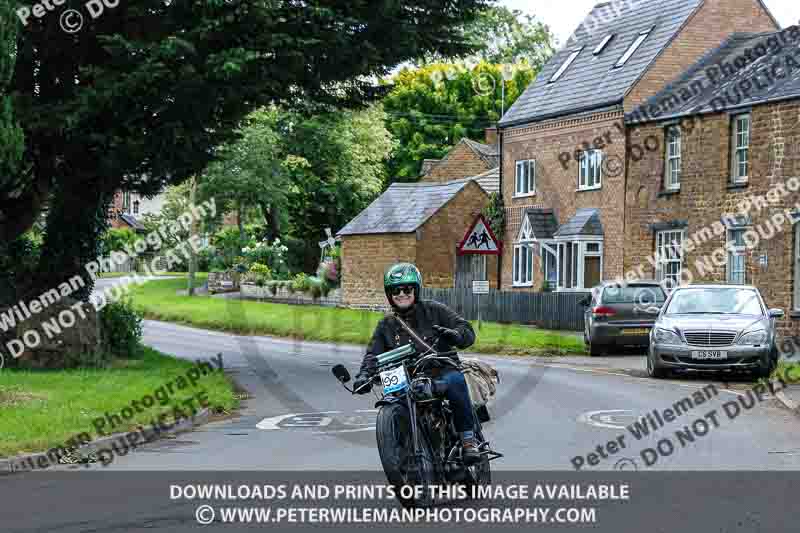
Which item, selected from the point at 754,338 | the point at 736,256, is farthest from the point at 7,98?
the point at 736,256

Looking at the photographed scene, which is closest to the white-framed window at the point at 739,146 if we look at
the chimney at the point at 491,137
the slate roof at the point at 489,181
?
the slate roof at the point at 489,181

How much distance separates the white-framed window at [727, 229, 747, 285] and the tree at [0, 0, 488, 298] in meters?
14.5

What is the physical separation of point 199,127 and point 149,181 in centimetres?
293

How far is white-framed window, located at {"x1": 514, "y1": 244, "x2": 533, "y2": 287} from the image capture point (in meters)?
49.0

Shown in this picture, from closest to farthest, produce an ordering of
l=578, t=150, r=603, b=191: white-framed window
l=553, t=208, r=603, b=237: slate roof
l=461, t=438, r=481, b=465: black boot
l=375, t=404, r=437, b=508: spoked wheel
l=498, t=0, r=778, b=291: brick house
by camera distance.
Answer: l=375, t=404, r=437, b=508: spoked wheel, l=461, t=438, r=481, b=465: black boot, l=498, t=0, r=778, b=291: brick house, l=553, t=208, r=603, b=237: slate roof, l=578, t=150, r=603, b=191: white-framed window

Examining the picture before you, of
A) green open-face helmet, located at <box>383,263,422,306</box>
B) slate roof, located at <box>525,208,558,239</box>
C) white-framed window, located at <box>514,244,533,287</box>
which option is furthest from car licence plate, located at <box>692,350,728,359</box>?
white-framed window, located at <box>514,244,533,287</box>

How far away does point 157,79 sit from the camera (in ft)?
67.2

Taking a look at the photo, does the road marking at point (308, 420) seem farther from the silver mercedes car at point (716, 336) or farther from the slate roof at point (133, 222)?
the slate roof at point (133, 222)

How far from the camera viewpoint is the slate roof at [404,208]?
5366cm

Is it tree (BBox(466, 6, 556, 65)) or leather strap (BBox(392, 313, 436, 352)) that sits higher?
tree (BBox(466, 6, 556, 65))

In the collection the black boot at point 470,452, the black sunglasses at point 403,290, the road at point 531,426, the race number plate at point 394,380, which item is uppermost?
the black sunglasses at point 403,290

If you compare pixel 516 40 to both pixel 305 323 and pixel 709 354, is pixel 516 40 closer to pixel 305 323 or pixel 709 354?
pixel 305 323

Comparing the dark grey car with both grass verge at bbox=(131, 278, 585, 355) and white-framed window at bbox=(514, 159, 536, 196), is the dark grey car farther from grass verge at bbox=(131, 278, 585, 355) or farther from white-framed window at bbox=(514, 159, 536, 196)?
white-framed window at bbox=(514, 159, 536, 196)

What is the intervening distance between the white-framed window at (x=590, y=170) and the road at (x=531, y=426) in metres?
18.7
